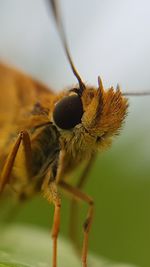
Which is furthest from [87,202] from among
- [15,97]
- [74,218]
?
[15,97]

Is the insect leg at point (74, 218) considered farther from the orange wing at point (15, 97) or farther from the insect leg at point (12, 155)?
the insect leg at point (12, 155)

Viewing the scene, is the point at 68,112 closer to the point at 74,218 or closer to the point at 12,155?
the point at 12,155

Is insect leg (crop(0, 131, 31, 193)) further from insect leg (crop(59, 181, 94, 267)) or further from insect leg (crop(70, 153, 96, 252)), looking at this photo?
insect leg (crop(70, 153, 96, 252))

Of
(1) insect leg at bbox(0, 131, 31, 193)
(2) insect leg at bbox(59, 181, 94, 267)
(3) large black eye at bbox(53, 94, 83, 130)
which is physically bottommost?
(2) insect leg at bbox(59, 181, 94, 267)

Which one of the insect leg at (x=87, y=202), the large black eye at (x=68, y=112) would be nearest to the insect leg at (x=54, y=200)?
the insect leg at (x=87, y=202)

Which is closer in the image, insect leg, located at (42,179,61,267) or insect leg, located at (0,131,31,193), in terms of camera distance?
insect leg, located at (42,179,61,267)

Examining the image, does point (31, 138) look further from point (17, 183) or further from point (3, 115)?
point (3, 115)

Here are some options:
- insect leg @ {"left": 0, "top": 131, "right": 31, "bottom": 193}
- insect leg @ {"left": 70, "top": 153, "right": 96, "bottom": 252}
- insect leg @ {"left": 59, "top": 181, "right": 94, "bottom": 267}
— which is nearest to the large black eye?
insect leg @ {"left": 0, "top": 131, "right": 31, "bottom": 193}
